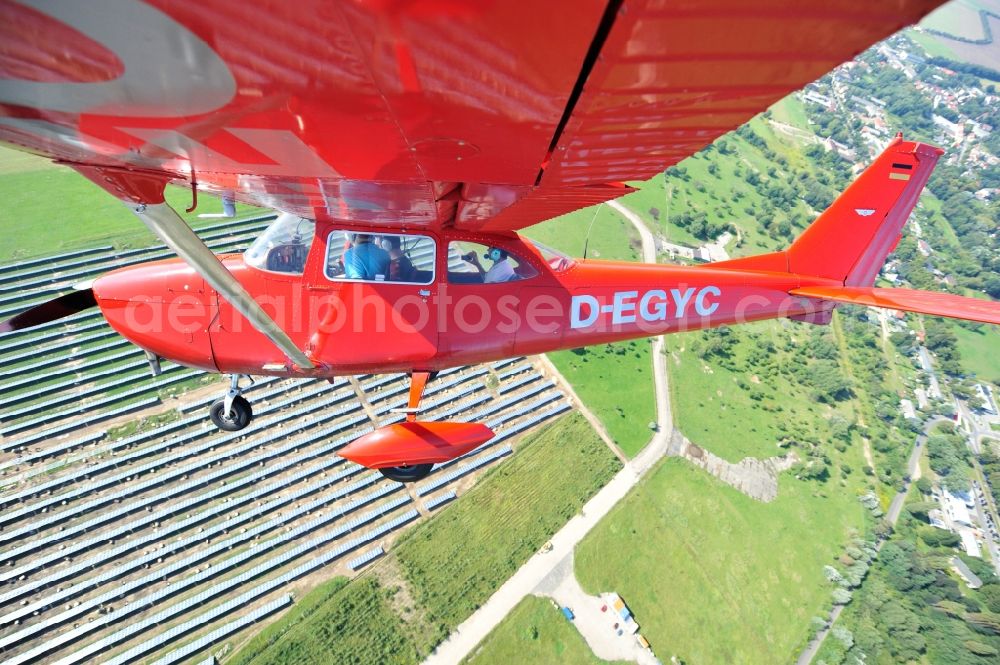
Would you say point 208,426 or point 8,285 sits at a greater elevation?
point 8,285

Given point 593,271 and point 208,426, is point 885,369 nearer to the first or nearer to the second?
point 593,271

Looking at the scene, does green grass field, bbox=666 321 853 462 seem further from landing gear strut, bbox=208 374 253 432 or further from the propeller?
the propeller

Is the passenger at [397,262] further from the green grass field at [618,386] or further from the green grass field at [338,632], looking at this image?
the green grass field at [618,386]

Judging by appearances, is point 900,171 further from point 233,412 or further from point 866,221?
point 233,412

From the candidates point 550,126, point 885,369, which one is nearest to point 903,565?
point 885,369

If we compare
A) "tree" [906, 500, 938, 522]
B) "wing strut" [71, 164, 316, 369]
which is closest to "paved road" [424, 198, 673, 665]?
"wing strut" [71, 164, 316, 369]

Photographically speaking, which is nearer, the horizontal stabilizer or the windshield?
the horizontal stabilizer
